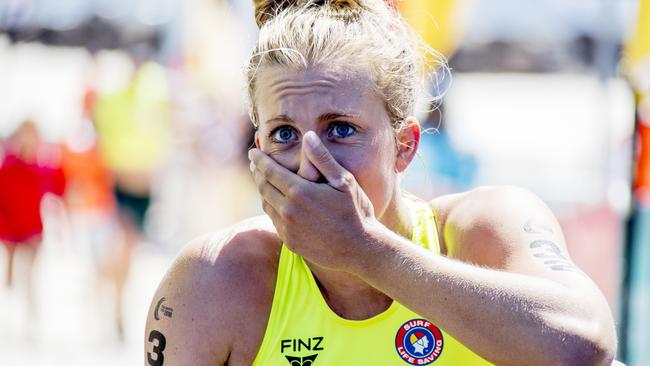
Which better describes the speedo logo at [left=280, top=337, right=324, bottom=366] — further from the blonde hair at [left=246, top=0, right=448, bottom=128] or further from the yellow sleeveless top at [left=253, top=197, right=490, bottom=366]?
the blonde hair at [left=246, top=0, right=448, bottom=128]

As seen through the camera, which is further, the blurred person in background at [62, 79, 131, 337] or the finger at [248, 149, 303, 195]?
the blurred person in background at [62, 79, 131, 337]

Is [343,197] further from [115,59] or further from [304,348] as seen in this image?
[115,59]

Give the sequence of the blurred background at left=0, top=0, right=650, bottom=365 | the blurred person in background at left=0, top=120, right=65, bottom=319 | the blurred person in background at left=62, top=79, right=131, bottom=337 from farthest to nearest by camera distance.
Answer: the blurred person in background at left=62, top=79, right=131, bottom=337 → the blurred person in background at left=0, top=120, right=65, bottom=319 → the blurred background at left=0, top=0, right=650, bottom=365

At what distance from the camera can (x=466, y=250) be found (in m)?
2.33

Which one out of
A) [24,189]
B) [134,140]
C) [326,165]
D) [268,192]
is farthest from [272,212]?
[134,140]

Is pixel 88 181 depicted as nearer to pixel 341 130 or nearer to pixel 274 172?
pixel 341 130

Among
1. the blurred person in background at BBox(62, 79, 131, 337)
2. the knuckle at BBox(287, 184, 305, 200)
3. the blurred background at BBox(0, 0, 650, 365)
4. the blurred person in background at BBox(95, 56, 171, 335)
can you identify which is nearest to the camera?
the knuckle at BBox(287, 184, 305, 200)

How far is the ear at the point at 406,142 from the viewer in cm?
231

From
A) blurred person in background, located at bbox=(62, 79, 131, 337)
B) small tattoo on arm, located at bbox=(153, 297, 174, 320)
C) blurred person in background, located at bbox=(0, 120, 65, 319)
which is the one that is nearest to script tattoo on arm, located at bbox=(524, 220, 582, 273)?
small tattoo on arm, located at bbox=(153, 297, 174, 320)

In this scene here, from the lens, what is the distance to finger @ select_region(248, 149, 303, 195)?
6.01 ft

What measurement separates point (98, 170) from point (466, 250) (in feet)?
22.9

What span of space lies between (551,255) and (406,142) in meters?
0.46

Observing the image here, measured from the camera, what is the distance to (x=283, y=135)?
2074 millimetres

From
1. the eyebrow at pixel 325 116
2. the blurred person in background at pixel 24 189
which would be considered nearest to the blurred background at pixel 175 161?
the blurred person in background at pixel 24 189
